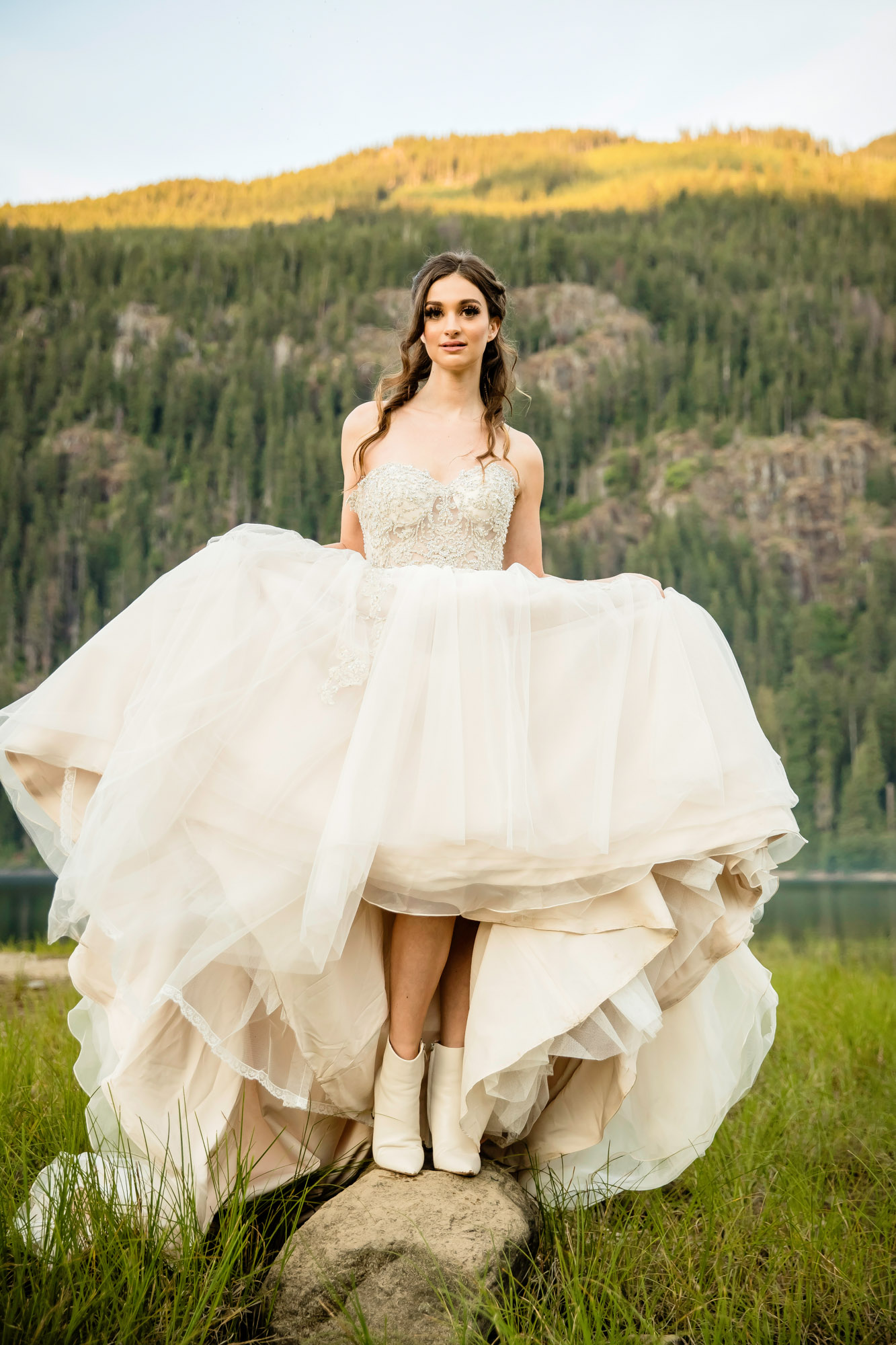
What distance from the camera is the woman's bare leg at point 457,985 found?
6.13ft

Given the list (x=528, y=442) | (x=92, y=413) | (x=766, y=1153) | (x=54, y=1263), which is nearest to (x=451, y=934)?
(x=54, y=1263)

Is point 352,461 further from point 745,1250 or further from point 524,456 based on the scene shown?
point 745,1250

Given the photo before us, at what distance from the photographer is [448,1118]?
182 centimetres

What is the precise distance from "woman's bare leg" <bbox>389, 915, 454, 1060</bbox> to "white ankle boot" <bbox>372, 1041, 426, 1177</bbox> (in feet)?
0.08

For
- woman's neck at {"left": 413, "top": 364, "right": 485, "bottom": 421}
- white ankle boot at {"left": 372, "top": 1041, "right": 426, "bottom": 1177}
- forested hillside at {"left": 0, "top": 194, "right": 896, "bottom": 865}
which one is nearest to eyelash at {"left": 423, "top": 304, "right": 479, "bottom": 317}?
woman's neck at {"left": 413, "top": 364, "right": 485, "bottom": 421}

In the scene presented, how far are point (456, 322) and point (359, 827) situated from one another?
1.38m

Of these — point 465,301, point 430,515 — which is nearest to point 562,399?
point 465,301

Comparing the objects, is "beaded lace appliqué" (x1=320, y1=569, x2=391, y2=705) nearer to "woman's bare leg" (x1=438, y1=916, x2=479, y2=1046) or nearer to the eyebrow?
"woman's bare leg" (x1=438, y1=916, x2=479, y2=1046)

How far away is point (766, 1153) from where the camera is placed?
7.68 ft

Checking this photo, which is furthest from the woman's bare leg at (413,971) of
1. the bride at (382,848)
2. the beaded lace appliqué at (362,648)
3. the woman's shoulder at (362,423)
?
the woman's shoulder at (362,423)

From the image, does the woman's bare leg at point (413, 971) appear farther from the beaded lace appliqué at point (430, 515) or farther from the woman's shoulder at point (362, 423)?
the woman's shoulder at point (362, 423)

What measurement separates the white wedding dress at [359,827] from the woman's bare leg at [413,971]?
0.13 ft

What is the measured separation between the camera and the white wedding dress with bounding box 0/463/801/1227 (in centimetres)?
163

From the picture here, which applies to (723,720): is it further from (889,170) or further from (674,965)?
(889,170)
